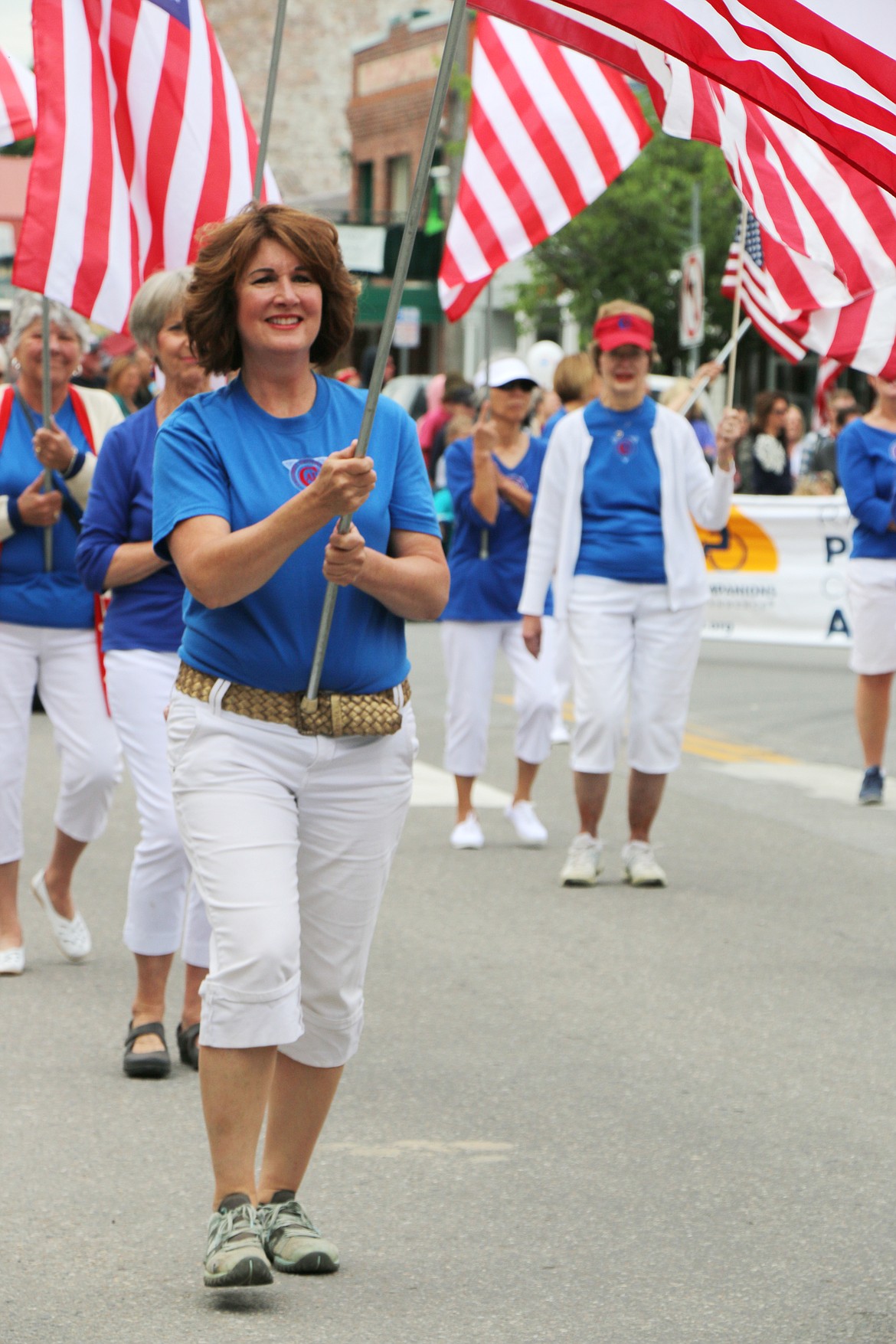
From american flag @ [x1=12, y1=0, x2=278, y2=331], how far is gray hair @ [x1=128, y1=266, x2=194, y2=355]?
2.95ft

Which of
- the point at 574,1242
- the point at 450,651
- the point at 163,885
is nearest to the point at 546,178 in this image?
the point at 450,651

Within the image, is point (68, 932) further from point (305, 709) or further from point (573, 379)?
point (573, 379)

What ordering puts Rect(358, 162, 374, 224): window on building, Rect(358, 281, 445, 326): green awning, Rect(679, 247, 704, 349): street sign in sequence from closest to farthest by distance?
Rect(679, 247, 704, 349): street sign → Rect(358, 281, 445, 326): green awning → Rect(358, 162, 374, 224): window on building

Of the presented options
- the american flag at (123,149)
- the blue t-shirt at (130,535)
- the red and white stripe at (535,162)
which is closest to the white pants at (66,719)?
the blue t-shirt at (130,535)

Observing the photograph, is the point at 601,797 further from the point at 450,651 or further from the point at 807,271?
the point at 807,271

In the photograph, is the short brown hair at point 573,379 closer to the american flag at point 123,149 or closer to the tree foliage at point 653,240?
the american flag at point 123,149

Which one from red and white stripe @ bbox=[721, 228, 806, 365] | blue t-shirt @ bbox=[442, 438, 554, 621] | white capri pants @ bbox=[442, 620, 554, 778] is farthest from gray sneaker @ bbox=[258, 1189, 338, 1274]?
blue t-shirt @ bbox=[442, 438, 554, 621]

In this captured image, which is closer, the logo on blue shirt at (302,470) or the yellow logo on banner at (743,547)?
the logo on blue shirt at (302,470)

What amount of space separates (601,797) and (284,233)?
15.5 feet

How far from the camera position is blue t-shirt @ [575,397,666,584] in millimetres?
8289

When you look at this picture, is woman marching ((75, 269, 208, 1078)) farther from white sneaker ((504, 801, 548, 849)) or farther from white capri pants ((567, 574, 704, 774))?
white sneaker ((504, 801, 548, 849))

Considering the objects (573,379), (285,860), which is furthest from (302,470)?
(573,379)

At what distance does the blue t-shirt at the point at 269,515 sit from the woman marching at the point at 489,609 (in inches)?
199

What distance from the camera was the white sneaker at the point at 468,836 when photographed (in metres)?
9.26
